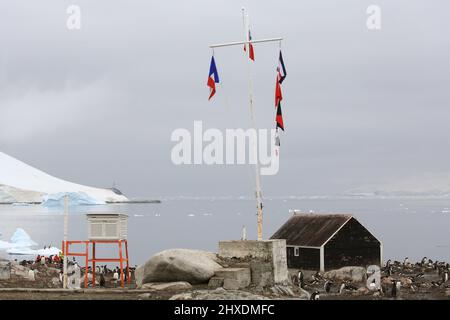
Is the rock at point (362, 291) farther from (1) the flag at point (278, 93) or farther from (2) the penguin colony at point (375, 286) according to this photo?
(1) the flag at point (278, 93)

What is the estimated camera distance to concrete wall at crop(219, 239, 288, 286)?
26047 mm

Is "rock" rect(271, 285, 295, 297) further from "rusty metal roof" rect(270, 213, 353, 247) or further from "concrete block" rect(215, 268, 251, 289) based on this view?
"rusty metal roof" rect(270, 213, 353, 247)

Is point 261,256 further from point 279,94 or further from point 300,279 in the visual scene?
point 300,279

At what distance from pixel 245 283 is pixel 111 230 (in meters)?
5.37

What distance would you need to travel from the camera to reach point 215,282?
2441 centimetres

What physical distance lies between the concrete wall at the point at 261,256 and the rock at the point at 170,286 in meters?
2.83

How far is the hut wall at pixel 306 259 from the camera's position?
54.2 meters

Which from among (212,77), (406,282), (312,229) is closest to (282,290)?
(212,77)

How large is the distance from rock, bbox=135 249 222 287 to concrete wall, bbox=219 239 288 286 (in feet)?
5.17

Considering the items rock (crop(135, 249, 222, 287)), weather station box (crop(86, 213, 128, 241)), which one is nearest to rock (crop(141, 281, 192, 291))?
rock (crop(135, 249, 222, 287))

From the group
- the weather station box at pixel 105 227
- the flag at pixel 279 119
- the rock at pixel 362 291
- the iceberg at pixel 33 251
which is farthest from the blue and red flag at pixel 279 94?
the iceberg at pixel 33 251

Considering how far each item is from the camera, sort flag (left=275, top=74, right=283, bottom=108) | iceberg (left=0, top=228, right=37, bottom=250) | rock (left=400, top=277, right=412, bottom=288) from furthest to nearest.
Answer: iceberg (left=0, top=228, right=37, bottom=250) → rock (left=400, top=277, right=412, bottom=288) → flag (left=275, top=74, right=283, bottom=108)

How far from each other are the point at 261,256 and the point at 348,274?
26062 mm
